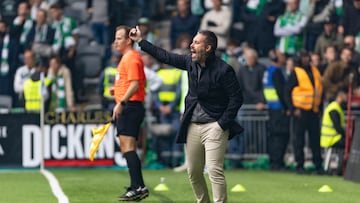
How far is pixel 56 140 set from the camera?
21.9 metres

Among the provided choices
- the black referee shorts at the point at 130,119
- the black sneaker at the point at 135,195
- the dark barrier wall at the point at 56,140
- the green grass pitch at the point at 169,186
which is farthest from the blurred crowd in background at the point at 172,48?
the black sneaker at the point at 135,195

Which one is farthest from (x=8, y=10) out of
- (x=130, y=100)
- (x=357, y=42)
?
(x=130, y=100)

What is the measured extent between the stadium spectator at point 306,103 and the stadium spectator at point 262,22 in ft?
12.7

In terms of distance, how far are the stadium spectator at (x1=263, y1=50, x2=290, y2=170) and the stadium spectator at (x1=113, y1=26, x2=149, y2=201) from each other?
7.74 meters

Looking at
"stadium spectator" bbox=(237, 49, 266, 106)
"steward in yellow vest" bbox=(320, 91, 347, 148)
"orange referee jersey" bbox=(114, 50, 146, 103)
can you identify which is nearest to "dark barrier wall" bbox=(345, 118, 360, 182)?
"steward in yellow vest" bbox=(320, 91, 347, 148)

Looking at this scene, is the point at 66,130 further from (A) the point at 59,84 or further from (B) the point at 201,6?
(B) the point at 201,6

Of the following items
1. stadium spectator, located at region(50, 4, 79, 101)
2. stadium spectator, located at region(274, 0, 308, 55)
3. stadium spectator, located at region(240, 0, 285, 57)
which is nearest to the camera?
stadium spectator, located at region(274, 0, 308, 55)

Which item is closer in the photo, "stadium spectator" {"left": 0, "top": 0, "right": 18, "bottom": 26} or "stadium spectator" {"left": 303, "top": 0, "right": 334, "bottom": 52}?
"stadium spectator" {"left": 303, "top": 0, "right": 334, "bottom": 52}

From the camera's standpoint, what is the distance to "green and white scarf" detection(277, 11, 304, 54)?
24.6 metres

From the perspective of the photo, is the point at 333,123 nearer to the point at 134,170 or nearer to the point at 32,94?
the point at 32,94

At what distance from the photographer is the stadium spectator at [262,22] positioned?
2509 cm

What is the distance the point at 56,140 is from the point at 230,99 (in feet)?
34.0

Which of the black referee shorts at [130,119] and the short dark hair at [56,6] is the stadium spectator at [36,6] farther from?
the black referee shorts at [130,119]

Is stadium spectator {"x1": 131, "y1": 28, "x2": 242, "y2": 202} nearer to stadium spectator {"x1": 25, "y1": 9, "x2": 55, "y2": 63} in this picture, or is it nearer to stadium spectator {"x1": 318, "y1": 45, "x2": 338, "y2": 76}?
stadium spectator {"x1": 318, "y1": 45, "x2": 338, "y2": 76}
